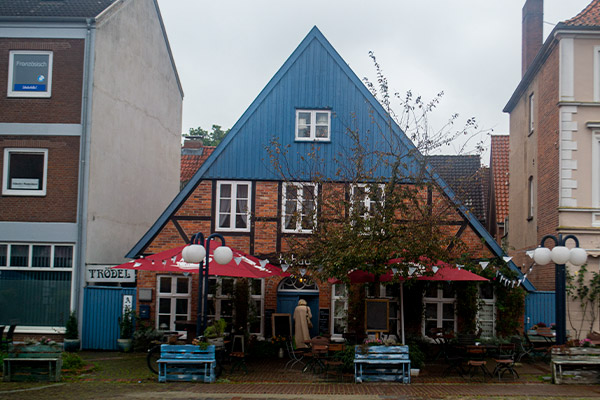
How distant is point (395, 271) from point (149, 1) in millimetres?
14604

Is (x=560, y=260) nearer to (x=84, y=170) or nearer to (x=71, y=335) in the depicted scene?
(x=84, y=170)

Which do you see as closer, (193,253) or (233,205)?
(193,253)

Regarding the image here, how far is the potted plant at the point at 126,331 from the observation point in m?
19.1

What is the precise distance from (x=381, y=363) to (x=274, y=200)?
729 centimetres

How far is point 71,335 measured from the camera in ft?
63.1

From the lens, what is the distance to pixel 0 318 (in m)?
19.6

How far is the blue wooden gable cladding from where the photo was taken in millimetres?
19891

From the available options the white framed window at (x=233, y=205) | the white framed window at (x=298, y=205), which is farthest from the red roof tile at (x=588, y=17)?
the white framed window at (x=233, y=205)

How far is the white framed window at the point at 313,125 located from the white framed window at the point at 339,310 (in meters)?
4.39

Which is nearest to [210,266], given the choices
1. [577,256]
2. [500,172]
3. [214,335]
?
[214,335]

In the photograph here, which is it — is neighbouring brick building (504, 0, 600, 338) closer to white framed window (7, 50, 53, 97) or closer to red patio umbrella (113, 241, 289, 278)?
red patio umbrella (113, 241, 289, 278)

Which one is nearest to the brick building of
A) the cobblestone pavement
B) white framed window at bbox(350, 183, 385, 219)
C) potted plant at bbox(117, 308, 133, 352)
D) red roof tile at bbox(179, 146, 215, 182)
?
potted plant at bbox(117, 308, 133, 352)

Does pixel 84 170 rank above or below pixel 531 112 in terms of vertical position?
below

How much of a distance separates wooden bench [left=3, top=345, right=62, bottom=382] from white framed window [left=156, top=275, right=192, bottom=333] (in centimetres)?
601
